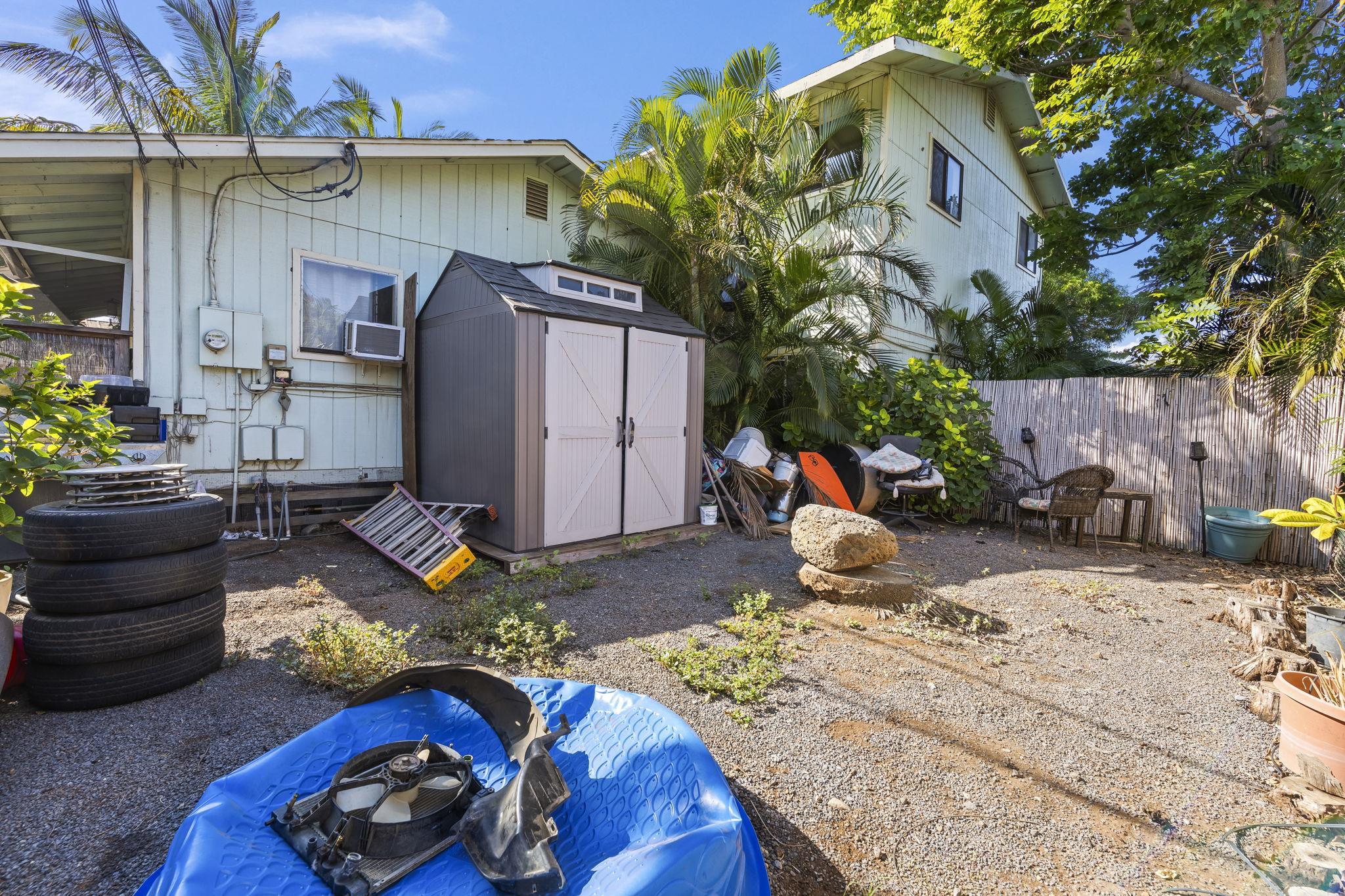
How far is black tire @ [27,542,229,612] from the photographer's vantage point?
2.71 m

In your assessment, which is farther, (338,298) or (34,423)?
(338,298)

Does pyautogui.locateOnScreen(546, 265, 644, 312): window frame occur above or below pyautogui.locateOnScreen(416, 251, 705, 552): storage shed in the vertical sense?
above

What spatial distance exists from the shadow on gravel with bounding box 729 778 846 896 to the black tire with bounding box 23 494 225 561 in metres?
2.90

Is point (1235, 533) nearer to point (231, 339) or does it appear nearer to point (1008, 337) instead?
point (1008, 337)

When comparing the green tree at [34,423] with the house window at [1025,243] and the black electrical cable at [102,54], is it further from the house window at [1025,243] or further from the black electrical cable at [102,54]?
the house window at [1025,243]

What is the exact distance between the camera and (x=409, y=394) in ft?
22.5

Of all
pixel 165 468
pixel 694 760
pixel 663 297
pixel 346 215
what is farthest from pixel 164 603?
pixel 663 297

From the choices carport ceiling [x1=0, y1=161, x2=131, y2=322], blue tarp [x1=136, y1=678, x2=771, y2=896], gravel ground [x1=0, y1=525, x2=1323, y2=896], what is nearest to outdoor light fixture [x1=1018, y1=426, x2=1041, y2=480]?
gravel ground [x1=0, y1=525, x2=1323, y2=896]

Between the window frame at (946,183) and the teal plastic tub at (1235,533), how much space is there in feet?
22.1

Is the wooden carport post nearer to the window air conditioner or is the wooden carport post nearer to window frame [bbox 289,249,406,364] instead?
the window air conditioner

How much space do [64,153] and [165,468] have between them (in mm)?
3960

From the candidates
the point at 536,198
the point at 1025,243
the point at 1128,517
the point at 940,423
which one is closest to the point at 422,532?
the point at 536,198

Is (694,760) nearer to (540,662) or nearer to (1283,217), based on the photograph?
(540,662)

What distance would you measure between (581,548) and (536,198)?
5210 mm
